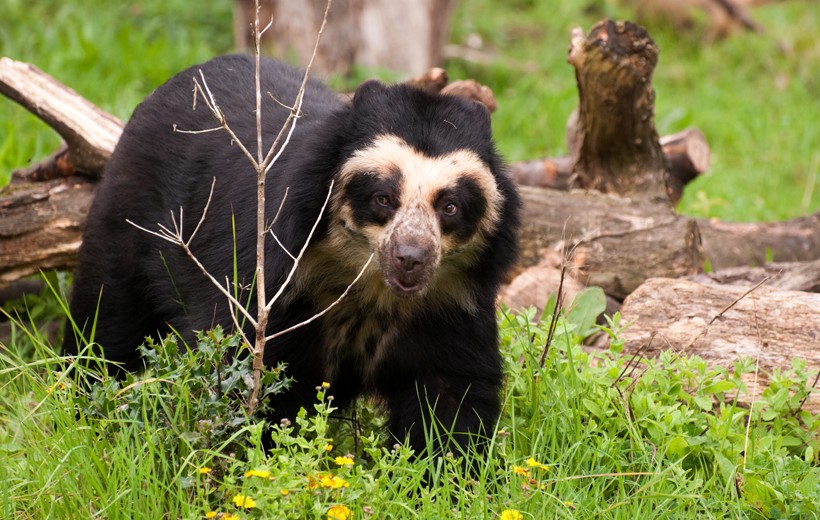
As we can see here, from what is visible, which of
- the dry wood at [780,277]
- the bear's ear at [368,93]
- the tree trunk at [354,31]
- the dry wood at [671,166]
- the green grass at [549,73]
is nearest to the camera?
the bear's ear at [368,93]

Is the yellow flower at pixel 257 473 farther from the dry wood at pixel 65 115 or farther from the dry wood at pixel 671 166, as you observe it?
the dry wood at pixel 671 166

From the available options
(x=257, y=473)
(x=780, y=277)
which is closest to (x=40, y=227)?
(x=257, y=473)

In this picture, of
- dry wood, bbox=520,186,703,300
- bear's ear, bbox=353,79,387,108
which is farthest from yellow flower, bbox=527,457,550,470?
dry wood, bbox=520,186,703,300

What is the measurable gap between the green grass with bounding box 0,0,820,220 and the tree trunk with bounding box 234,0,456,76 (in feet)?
1.19

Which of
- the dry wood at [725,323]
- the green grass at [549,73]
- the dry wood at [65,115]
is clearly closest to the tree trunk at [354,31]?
the green grass at [549,73]

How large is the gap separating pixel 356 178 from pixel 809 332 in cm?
205

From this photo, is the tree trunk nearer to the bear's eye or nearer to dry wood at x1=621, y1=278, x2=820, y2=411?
dry wood at x1=621, y1=278, x2=820, y2=411

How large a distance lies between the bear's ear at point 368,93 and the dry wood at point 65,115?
6.09 ft

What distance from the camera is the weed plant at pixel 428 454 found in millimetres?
3111

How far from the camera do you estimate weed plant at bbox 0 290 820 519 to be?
3111mm

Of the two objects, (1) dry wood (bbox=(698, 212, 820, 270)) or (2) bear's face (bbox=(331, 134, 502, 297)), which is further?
(1) dry wood (bbox=(698, 212, 820, 270))

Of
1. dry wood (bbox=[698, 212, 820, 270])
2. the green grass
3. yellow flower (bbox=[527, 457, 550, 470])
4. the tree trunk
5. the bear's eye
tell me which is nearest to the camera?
yellow flower (bbox=[527, 457, 550, 470])

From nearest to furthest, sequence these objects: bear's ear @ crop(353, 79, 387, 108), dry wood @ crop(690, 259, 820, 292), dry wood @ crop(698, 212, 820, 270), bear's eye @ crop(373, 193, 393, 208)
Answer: bear's eye @ crop(373, 193, 393, 208) → bear's ear @ crop(353, 79, 387, 108) → dry wood @ crop(690, 259, 820, 292) → dry wood @ crop(698, 212, 820, 270)

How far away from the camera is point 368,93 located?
3.68 meters
